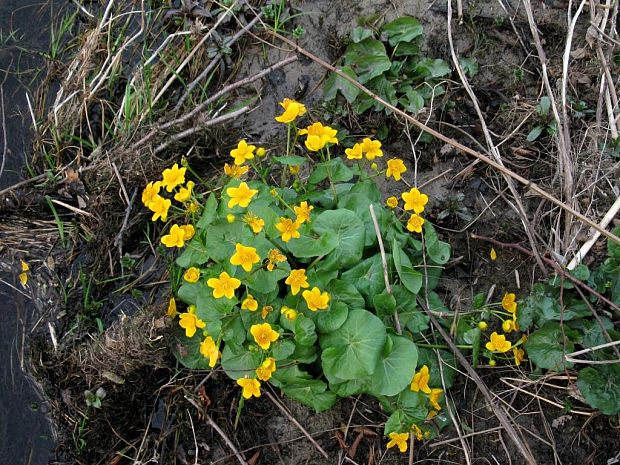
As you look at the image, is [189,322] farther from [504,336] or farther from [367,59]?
[367,59]

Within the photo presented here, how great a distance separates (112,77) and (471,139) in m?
1.94

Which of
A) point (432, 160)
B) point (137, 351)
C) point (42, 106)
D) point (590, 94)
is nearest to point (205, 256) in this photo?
point (137, 351)

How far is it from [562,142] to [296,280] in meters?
1.59

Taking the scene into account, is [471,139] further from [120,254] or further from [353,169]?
[120,254]

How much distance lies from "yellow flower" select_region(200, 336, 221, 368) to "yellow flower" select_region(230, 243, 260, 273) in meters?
0.41

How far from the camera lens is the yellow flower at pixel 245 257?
2.30 metres

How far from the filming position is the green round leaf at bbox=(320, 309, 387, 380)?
7.90 ft

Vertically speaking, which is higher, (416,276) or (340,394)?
(416,276)

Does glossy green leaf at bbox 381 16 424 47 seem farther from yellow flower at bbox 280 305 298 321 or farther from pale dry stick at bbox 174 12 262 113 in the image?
yellow flower at bbox 280 305 298 321

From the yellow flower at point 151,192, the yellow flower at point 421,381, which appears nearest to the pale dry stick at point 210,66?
the yellow flower at point 151,192

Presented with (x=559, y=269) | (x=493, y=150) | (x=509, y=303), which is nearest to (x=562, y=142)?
(x=493, y=150)

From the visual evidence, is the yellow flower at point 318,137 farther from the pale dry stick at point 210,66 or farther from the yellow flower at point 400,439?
the yellow flower at point 400,439

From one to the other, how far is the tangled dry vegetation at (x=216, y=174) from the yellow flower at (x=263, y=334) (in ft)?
1.93

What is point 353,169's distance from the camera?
2.84 metres
